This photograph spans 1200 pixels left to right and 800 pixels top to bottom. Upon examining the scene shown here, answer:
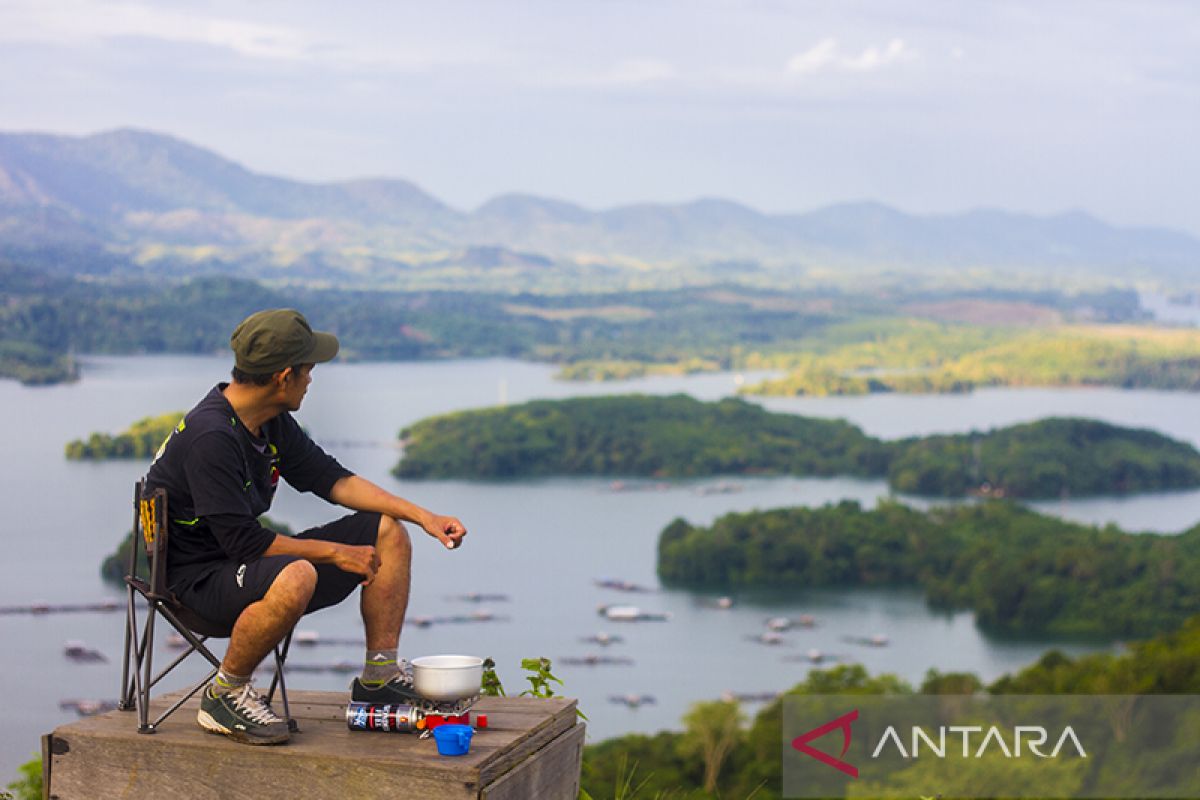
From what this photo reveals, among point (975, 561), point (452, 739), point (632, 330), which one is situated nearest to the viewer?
point (452, 739)

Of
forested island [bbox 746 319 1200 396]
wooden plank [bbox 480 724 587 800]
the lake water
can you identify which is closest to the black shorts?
wooden plank [bbox 480 724 587 800]

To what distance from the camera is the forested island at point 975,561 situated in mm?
52844

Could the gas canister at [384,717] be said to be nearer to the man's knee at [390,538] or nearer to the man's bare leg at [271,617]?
the man's bare leg at [271,617]

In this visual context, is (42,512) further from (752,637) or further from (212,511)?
(212,511)

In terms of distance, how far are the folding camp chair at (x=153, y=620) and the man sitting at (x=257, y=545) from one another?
0.03 m

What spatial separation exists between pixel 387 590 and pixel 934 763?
22.1m

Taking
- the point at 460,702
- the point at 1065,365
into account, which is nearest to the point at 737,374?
the point at 1065,365

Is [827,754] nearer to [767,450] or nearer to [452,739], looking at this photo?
Answer: [452,739]

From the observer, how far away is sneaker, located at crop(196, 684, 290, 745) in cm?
256

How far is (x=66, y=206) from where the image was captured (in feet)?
419

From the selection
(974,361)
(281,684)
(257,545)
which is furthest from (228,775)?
(974,361)

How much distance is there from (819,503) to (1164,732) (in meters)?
45.3

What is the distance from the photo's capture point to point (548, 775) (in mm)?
2779

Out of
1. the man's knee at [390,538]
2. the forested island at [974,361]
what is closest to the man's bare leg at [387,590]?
the man's knee at [390,538]
